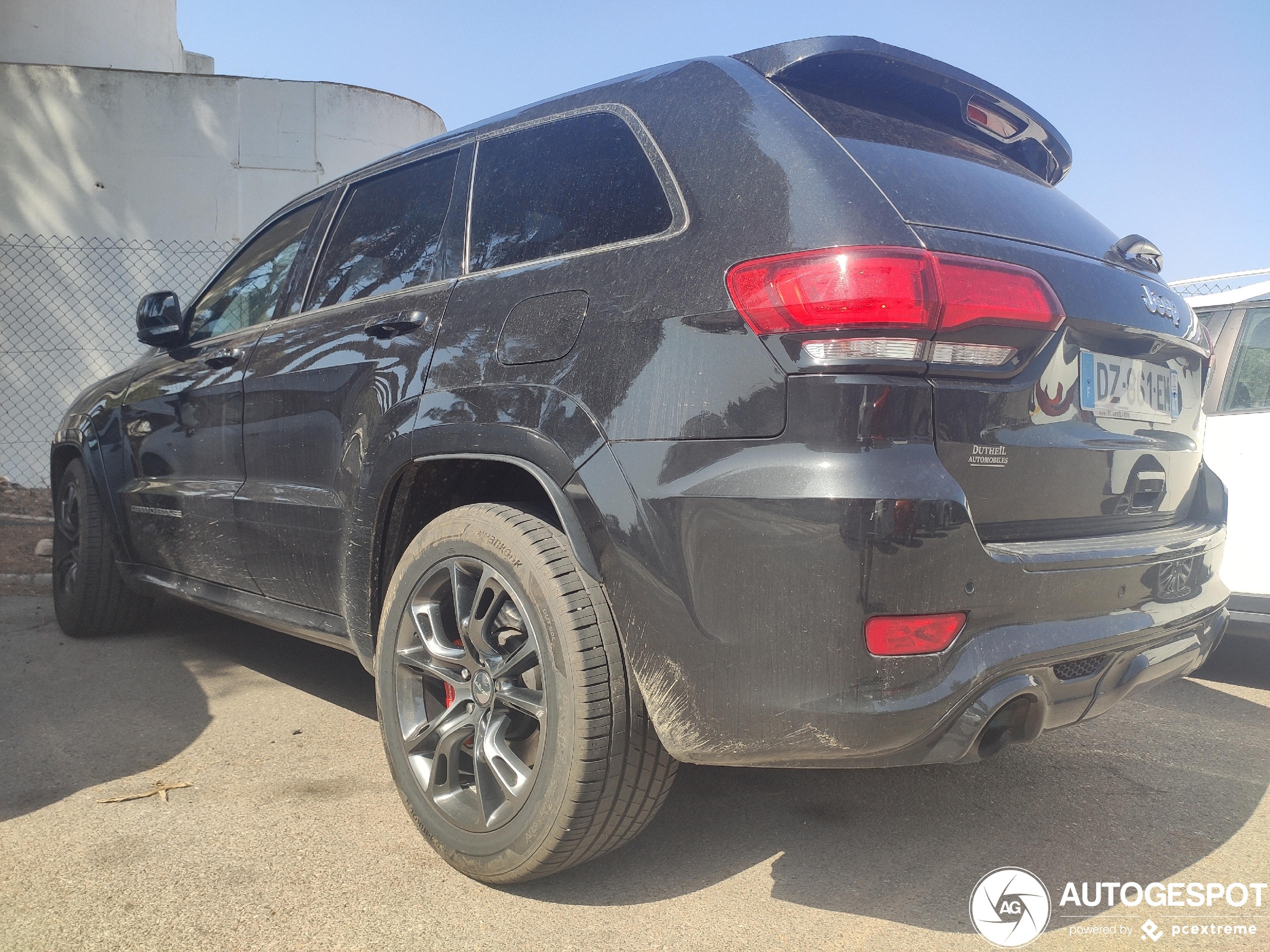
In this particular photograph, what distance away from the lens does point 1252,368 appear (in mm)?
4062

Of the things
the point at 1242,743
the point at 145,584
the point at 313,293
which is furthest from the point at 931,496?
the point at 145,584

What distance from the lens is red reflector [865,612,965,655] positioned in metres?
1.69

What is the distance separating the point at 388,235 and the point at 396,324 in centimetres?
48

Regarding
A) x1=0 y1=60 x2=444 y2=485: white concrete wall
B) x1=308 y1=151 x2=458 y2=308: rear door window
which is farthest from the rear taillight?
x1=0 y1=60 x2=444 y2=485: white concrete wall

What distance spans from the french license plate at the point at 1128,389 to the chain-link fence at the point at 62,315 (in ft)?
27.6

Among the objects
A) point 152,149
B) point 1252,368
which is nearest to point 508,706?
point 1252,368

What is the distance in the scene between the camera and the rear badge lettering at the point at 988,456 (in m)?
1.80

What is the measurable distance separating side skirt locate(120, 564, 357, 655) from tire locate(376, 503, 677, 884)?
0.42 m

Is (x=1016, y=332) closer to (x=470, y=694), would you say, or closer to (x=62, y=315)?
(x=470, y=694)

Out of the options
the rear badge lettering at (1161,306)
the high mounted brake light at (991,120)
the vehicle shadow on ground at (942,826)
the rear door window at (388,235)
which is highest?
the high mounted brake light at (991,120)

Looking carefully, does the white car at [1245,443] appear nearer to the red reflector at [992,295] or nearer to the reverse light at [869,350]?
the red reflector at [992,295]

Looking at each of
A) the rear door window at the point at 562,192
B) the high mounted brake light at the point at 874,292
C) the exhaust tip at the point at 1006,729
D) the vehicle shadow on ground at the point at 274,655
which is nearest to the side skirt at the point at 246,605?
the vehicle shadow on ground at the point at 274,655

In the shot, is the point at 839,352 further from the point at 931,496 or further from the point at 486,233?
the point at 486,233

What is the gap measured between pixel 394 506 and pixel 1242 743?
2.86 metres
